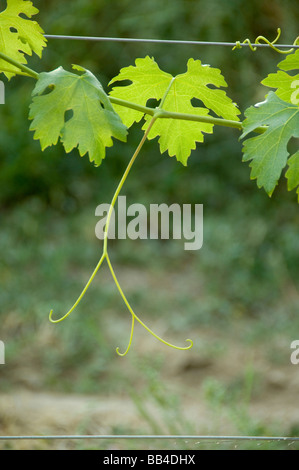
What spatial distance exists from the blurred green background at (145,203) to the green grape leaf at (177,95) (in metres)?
1.72

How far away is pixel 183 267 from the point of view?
345cm

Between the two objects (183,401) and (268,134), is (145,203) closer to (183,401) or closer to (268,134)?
(183,401)

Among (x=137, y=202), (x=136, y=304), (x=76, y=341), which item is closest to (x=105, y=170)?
(x=137, y=202)

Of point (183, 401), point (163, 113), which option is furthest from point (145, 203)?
point (163, 113)

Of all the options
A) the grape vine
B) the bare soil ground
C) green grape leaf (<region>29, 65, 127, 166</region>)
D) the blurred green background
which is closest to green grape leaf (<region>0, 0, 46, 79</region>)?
the grape vine

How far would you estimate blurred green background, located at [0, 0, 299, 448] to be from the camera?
2947 mm

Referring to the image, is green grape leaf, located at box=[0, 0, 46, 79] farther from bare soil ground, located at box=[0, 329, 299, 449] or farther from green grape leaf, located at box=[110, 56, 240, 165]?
bare soil ground, located at box=[0, 329, 299, 449]

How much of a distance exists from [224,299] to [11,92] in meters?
1.84

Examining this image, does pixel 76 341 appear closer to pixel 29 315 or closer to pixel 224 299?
pixel 29 315

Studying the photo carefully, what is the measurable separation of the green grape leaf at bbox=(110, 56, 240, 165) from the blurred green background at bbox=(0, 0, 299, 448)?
5.65 ft

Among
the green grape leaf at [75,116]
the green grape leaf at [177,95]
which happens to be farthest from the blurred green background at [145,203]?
the green grape leaf at [75,116]

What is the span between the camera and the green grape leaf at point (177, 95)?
1.06 meters

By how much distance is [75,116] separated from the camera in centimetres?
95

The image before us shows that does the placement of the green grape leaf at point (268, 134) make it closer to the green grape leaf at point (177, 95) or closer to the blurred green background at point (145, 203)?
the green grape leaf at point (177, 95)
